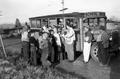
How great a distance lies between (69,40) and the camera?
248 inches

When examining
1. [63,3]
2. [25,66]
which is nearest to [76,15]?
[25,66]

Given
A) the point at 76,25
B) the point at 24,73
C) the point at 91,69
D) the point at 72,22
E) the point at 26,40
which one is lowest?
the point at 91,69

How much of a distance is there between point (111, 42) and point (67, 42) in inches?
84.8

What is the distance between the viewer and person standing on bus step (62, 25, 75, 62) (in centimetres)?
615

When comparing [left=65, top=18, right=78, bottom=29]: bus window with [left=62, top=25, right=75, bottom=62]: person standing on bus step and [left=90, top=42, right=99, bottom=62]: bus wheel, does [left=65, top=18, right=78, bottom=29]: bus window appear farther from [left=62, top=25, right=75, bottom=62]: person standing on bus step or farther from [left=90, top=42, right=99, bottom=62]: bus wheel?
[left=90, top=42, right=99, bottom=62]: bus wheel

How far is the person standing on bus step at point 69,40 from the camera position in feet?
20.2

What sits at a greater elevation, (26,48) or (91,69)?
(26,48)

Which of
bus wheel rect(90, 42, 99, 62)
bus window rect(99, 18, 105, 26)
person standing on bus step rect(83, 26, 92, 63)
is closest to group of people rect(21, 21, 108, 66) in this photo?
person standing on bus step rect(83, 26, 92, 63)

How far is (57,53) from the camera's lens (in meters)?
6.62

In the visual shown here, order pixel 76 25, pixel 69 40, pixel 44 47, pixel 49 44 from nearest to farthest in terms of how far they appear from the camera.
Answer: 1. pixel 44 47
2. pixel 49 44
3. pixel 69 40
4. pixel 76 25

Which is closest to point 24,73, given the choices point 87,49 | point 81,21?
point 87,49

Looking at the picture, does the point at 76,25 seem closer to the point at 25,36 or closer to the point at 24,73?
the point at 25,36

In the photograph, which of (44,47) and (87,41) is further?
(87,41)

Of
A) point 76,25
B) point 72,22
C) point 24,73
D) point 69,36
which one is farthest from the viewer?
point 72,22
